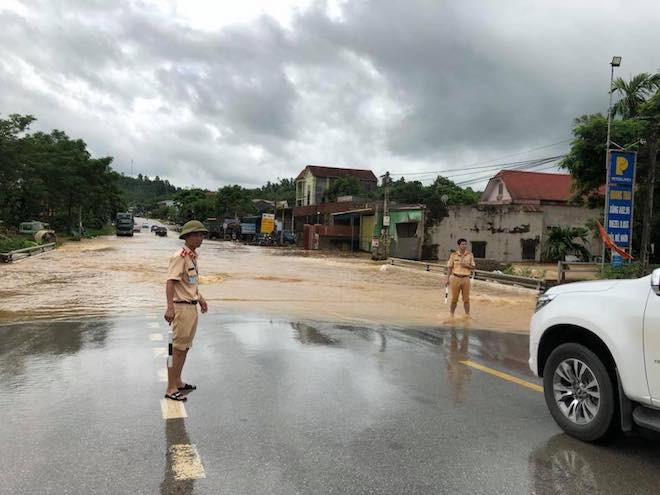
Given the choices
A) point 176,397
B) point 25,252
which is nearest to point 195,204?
point 25,252

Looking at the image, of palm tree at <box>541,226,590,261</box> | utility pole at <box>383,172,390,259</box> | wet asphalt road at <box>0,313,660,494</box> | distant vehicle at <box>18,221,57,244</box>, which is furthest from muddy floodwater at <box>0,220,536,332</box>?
distant vehicle at <box>18,221,57,244</box>

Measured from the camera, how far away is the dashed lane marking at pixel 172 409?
4652 mm

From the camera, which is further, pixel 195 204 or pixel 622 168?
pixel 195 204

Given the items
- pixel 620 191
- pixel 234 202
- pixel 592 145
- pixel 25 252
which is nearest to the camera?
pixel 620 191

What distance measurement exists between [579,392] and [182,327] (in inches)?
137

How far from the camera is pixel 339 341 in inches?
328

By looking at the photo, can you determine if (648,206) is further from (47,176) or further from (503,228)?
(47,176)

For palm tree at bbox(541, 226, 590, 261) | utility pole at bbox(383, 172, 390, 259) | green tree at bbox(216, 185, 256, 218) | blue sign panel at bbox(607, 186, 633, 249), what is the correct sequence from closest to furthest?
blue sign panel at bbox(607, 186, 633, 249)
palm tree at bbox(541, 226, 590, 261)
utility pole at bbox(383, 172, 390, 259)
green tree at bbox(216, 185, 256, 218)

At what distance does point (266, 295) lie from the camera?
15.2m

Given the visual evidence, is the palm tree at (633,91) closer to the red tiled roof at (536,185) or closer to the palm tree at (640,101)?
the palm tree at (640,101)

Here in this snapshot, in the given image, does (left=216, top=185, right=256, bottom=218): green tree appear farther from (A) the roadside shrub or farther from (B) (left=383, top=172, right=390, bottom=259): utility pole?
(A) the roadside shrub

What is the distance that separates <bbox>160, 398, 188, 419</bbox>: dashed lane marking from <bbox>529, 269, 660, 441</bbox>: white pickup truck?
3122mm

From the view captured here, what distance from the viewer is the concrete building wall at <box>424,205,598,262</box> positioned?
3562 cm

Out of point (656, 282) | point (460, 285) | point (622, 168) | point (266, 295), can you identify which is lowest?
point (266, 295)
